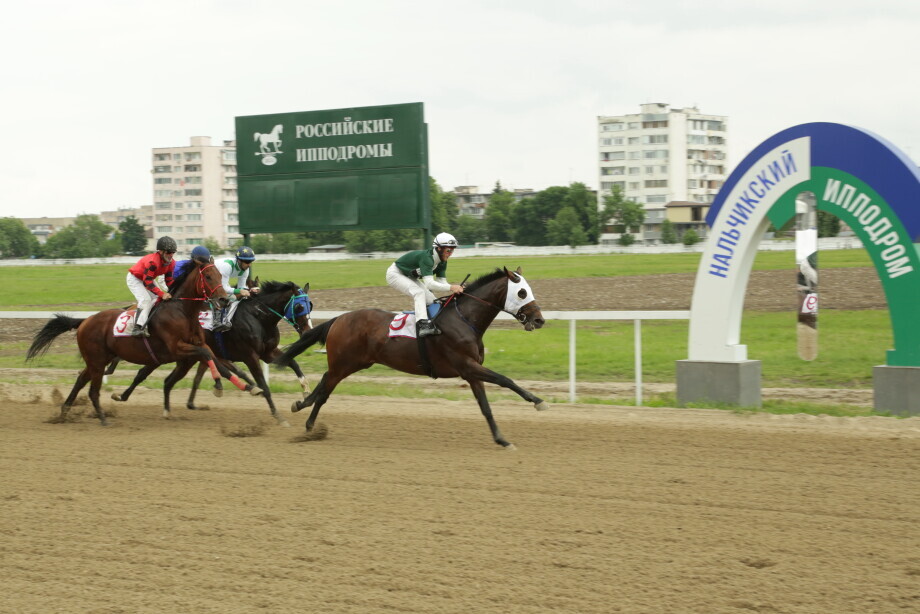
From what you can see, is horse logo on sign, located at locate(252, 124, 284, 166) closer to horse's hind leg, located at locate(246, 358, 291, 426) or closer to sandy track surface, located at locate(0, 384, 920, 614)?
horse's hind leg, located at locate(246, 358, 291, 426)

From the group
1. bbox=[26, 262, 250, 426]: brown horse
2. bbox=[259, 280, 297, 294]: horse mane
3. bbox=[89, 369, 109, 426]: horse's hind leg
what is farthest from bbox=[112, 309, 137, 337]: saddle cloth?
bbox=[259, 280, 297, 294]: horse mane

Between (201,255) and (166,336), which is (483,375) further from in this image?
(166,336)

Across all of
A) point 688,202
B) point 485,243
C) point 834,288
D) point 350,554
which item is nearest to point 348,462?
point 350,554

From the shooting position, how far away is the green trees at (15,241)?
328 feet

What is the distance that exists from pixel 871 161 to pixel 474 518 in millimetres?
5538

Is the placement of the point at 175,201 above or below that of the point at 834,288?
above

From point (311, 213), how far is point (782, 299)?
12.8m

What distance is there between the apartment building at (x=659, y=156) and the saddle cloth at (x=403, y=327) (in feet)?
301

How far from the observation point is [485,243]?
275 feet

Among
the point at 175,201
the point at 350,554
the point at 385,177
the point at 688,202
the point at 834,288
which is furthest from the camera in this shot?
the point at 175,201

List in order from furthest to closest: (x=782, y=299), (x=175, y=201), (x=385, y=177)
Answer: (x=175, y=201)
(x=782, y=299)
(x=385, y=177)

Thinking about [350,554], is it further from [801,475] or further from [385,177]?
[385,177]

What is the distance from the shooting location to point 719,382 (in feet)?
32.4

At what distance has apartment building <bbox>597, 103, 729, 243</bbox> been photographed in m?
101
